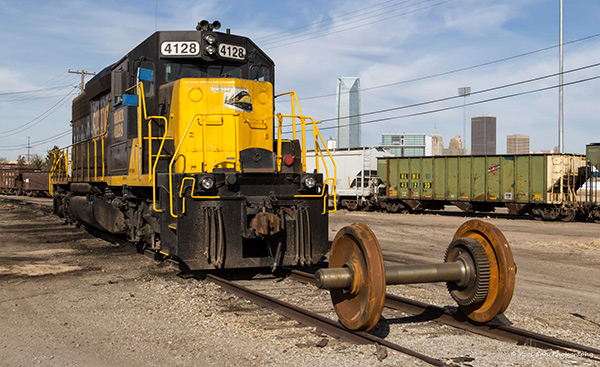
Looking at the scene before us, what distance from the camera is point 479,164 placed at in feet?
80.9

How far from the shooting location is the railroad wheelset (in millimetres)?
4602

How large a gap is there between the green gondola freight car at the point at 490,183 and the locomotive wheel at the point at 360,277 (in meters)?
19.7

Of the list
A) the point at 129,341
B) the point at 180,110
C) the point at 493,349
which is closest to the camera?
the point at 493,349

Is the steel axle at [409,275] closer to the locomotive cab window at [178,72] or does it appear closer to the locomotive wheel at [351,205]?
the locomotive cab window at [178,72]

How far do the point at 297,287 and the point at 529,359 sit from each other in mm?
3618

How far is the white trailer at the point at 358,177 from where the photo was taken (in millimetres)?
29016

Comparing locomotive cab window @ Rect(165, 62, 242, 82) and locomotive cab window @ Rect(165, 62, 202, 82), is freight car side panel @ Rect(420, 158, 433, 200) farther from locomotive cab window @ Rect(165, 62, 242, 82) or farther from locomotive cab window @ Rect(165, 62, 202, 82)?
locomotive cab window @ Rect(165, 62, 202, 82)

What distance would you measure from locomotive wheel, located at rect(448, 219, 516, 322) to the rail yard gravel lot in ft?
0.88

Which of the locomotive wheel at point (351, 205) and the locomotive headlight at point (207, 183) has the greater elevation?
the locomotive headlight at point (207, 183)

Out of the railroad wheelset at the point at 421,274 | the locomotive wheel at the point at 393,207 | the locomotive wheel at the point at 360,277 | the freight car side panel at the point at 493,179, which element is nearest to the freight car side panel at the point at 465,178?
the freight car side panel at the point at 493,179

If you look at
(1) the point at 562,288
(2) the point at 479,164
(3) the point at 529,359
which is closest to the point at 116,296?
(3) the point at 529,359

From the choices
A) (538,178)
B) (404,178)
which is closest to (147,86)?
(538,178)

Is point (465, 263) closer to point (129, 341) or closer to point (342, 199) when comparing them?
point (129, 341)

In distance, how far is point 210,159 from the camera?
827cm
